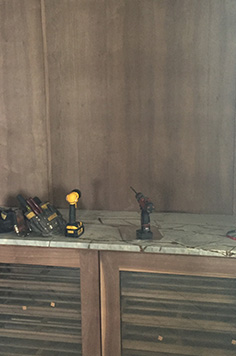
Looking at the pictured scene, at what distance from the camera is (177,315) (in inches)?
61.0

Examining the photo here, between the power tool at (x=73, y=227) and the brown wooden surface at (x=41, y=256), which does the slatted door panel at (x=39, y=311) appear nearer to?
the brown wooden surface at (x=41, y=256)

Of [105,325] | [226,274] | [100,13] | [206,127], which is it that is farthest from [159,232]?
[100,13]

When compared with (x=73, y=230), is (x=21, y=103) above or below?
above

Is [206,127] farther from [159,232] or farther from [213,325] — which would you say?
[213,325]

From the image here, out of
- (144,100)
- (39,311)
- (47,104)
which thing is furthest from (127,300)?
(47,104)

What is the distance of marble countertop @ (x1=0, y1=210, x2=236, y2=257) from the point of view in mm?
1485

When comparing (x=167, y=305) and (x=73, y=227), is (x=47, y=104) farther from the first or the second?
(x=167, y=305)

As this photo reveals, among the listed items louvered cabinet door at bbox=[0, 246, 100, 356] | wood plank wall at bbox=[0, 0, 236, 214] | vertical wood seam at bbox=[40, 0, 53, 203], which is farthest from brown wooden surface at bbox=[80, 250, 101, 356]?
vertical wood seam at bbox=[40, 0, 53, 203]

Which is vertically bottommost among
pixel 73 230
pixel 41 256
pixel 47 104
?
pixel 41 256

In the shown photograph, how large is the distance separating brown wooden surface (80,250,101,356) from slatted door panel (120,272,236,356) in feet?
0.36

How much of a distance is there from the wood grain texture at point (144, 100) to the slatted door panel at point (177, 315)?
1.70 ft

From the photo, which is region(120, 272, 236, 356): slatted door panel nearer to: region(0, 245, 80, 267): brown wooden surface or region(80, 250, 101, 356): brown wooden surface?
region(80, 250, 101, 356): brown wooden surface

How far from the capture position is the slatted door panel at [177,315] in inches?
59.4

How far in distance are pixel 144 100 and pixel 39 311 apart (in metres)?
1.14
